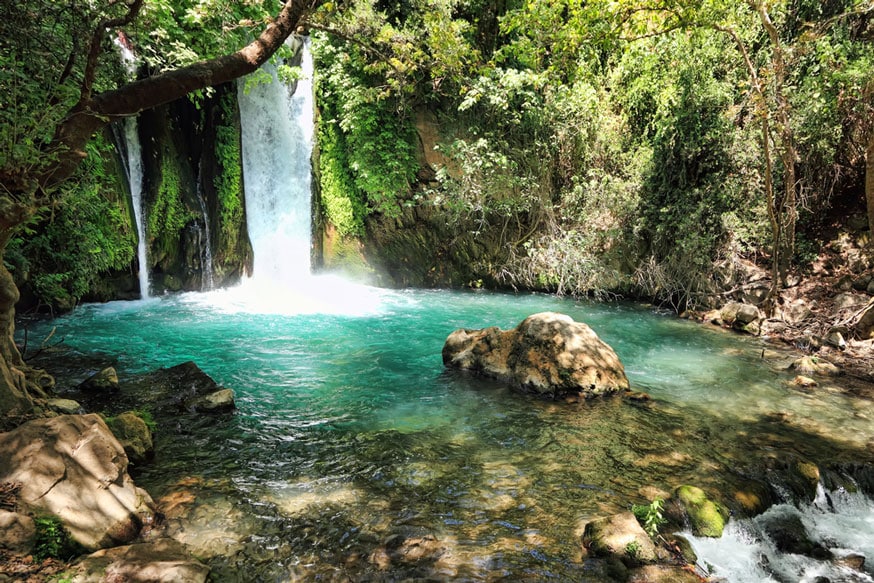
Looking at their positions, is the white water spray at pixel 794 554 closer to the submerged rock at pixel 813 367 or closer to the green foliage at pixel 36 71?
the submerged rock at pixel 813 367

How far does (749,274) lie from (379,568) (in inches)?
446

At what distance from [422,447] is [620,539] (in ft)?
7.19

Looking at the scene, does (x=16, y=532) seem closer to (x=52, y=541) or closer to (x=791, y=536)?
(x=52, y=541)

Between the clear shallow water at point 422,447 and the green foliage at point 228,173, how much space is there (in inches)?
184

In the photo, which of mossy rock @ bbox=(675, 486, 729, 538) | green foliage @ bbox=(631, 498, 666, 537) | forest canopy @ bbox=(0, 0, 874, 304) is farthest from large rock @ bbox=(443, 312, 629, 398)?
forest canopy @ bbox=(0, 0, 874, 304)

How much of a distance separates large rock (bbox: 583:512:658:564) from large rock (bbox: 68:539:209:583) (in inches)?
107

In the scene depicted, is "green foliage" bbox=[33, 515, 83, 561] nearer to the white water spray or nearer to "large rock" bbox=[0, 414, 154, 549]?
"large rock" bbox=[0, 414, 154, 549]

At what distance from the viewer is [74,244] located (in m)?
9.05


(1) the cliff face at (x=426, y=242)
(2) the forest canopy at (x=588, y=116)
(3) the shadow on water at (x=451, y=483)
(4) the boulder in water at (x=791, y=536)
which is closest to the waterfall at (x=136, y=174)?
(2) the forest canopy at (x=588, y=116)

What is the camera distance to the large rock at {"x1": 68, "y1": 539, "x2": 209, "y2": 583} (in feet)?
9.18

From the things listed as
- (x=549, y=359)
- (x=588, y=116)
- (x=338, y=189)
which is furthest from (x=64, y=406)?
(x=588, y=116)

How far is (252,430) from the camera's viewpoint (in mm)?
5363

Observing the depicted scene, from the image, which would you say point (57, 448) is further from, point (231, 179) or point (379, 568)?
point (231, 179)

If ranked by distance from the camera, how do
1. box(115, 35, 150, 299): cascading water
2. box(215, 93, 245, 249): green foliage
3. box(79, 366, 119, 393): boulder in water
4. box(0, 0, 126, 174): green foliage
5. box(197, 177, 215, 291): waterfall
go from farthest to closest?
box(215, 93, 245, 249): green foliage, box(197, 177, 215, 291): waterfall, box(115, 35, 150, 299): cascading water, box(79, 366, 119, 393): boulder in water, box(0, 0, 126, 174): green foliage
